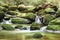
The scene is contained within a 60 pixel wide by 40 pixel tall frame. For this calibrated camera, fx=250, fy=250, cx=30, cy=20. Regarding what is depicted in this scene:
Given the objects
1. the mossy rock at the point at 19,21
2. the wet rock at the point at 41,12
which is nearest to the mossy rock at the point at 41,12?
the wet rock at the point at 41,12

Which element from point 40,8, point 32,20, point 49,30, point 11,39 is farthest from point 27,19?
point 11,39

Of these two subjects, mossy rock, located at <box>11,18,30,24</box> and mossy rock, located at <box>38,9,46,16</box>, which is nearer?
mossy rock, located at <box>11,18,30,24</box>

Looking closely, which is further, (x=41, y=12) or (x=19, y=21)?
(x=41, y=12)

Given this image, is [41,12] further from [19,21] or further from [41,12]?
[19,21]

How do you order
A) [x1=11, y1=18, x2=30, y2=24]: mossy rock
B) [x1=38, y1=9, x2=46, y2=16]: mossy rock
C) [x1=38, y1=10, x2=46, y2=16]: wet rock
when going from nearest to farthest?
[x1=11, y1=18, x2=30, y2=24]: mossy rock → [x1=38, y1=10, x2=46, y2=16]: wet rock → [x1=38, y1=9, x2=46, y2=16]: mossy rock

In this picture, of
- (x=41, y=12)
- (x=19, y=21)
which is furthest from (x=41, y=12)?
(x=19, y=21)

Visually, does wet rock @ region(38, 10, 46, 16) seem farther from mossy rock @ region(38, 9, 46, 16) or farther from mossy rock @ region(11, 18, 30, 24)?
mossy rock @ region(11, 18, 30, 24)

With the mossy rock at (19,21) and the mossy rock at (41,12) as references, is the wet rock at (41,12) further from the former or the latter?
the mossy rock at (19,21)

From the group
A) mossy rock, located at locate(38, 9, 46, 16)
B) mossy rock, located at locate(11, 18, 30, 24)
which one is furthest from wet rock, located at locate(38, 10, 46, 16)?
mossy rock, located at locate(11, 18, 30, 24)

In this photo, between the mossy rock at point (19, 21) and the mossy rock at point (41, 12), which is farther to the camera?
the mossy rock at point (41, 12)

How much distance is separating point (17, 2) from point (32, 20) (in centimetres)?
1394

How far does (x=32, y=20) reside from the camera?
93.7 feet

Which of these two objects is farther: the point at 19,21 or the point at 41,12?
the point at 41,12

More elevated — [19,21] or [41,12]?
[41,12]
